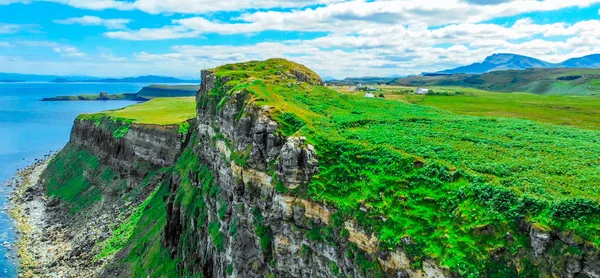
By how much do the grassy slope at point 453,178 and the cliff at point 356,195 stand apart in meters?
0.09

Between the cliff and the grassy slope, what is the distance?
93 mm

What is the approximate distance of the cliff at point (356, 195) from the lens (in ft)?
74.1

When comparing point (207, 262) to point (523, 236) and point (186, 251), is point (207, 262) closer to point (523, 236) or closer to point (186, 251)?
point (186, 251)

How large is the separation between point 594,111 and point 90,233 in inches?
3656

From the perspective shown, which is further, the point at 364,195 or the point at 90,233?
the point at 90,233

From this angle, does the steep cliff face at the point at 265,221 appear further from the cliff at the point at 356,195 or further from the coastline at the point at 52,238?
the coastline at the point at 52,238

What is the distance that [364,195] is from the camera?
2998cm

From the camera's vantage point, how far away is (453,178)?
27.7 meters

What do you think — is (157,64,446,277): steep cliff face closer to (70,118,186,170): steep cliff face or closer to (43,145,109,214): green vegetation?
(70,118,186,170): steep cliff face

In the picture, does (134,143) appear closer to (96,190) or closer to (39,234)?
(96,190)

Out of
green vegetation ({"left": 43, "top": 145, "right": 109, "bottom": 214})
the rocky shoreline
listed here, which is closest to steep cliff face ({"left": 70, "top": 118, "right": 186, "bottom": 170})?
green vegetation ({"left": 43, "top": 145, "right": 109, "bottom": 214})

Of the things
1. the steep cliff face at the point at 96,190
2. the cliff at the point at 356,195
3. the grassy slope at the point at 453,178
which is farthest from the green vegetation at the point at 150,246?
the grassy slope at the point at 453,178

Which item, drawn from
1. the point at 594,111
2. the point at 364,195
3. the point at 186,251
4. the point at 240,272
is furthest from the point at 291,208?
the point at 594,111

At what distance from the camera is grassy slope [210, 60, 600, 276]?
74.1ft
